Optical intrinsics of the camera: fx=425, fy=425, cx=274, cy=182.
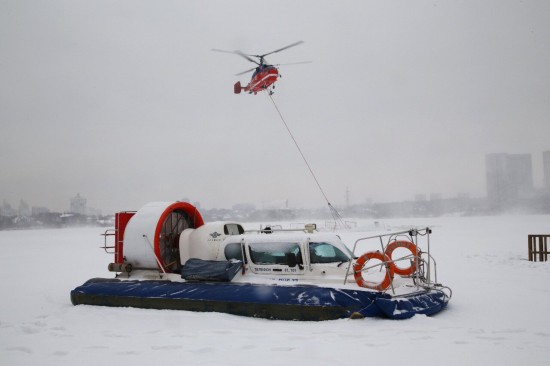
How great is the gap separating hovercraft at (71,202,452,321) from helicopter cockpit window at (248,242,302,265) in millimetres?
18

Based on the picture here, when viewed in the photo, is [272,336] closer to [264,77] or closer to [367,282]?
[367,282]

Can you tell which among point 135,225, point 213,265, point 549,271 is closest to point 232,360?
point 213,265

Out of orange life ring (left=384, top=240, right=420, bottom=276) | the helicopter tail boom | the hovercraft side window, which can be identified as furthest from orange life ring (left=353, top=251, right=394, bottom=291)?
the helicopter tail boom

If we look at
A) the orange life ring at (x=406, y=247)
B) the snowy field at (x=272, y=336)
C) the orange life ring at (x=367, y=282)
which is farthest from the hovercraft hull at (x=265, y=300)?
the orange life ring at (x=406, y=247)

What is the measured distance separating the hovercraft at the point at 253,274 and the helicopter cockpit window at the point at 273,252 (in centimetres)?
2

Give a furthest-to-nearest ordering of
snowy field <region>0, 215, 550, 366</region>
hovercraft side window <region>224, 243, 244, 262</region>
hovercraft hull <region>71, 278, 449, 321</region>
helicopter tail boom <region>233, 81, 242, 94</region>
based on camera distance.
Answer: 1. helicopter tail boom <region>233, 81, 242, 94</region>
2. hovercraft side window <region>224, 243, 244, 262</region>
3. hovercraft hull <region>71, 278, 449, 321</region>
4. snowy field <region>0, 215, 550, 366</region>

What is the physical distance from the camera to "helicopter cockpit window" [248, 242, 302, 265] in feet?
24.7

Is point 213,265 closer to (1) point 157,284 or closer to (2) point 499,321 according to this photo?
(1) point 157,284

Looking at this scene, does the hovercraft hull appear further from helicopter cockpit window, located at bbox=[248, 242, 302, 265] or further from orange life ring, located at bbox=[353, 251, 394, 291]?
helicopter cockpit window, located at bbox=[248, 242, 302, 265]

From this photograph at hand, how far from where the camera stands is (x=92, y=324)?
6.61 meters

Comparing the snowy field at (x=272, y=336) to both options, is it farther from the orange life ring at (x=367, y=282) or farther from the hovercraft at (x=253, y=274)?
the orange life ring at (x=367, y=282)

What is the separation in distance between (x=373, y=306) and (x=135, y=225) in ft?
15.9

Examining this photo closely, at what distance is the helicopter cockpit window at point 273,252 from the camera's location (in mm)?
→ 7535

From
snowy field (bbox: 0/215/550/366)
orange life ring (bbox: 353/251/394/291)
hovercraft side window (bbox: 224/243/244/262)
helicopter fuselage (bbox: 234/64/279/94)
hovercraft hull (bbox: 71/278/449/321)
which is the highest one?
helicopter fuselage (bbox: 234/64/279/94)
